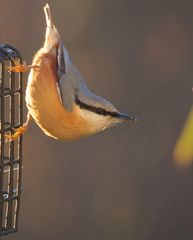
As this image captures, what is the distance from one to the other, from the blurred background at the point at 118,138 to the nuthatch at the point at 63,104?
271 centimetres

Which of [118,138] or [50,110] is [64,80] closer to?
[50,110]

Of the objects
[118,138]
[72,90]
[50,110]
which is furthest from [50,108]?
[118,138]

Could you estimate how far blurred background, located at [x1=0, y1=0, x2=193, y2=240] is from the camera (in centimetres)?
738

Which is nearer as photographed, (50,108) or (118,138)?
(50,108)

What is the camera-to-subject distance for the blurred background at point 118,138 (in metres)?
7.38

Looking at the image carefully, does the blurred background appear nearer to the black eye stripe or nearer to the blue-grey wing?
the blue-grey wing

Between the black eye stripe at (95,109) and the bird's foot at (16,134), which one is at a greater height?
the black eye stripe at (95,109)

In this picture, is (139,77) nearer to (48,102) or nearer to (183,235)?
(183,235)

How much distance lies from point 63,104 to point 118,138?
3.16 m

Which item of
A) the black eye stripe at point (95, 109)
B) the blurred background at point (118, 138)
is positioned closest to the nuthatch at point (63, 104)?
the black eye stripe at point (95, 109)

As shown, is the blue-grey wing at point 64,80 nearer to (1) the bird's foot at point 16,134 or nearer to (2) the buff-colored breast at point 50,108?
(2) the buff-colored breast at point 50,108

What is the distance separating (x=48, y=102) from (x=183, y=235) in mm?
3869

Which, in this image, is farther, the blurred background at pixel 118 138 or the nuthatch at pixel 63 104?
the blurred background at pixel 118 138

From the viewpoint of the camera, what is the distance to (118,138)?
24.9ft
